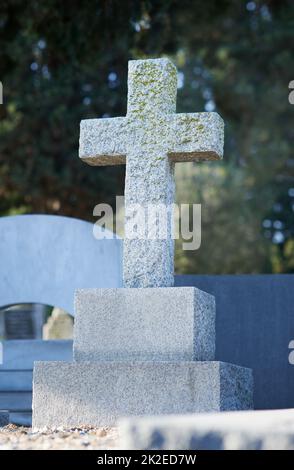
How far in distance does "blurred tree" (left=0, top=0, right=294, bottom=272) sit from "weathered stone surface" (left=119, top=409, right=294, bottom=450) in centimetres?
859

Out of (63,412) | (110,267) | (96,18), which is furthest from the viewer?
(96,18)

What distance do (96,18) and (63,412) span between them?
714 cm

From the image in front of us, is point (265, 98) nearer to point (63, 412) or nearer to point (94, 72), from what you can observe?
point (94, 72)

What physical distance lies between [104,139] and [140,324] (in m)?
1.40

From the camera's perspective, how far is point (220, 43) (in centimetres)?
1986

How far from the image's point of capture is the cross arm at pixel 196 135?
5641 millimetres

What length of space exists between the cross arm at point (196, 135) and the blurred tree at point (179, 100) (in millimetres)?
5733

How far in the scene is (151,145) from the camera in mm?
5781

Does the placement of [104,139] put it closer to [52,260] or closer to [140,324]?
[140,324]

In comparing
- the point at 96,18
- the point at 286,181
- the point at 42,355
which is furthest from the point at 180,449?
the point at 286,181

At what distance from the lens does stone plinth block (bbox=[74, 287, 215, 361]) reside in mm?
5301

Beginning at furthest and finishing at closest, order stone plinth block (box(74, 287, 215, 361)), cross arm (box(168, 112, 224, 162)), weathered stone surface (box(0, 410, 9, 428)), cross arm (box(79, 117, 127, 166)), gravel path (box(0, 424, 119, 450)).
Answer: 1. cross arm (box(79, 117, 127, 166))
2. weathered stone surface (box(0, 410, 9, 428))
3. cross arm (box(168, 112, 224, 162))
4. stone plinth block (box(74, 287, 215, 361))
5. gravel path (box(0, 424, 119, 450))

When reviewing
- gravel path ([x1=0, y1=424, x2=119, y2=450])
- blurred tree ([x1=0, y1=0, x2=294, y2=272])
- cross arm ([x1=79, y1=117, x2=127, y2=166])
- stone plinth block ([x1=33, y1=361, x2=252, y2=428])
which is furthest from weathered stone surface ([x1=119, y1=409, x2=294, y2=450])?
blurred tree ([x1=0, y1=0, x2=294, y2=272])

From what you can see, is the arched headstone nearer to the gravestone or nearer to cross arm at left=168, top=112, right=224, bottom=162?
the gravestone
